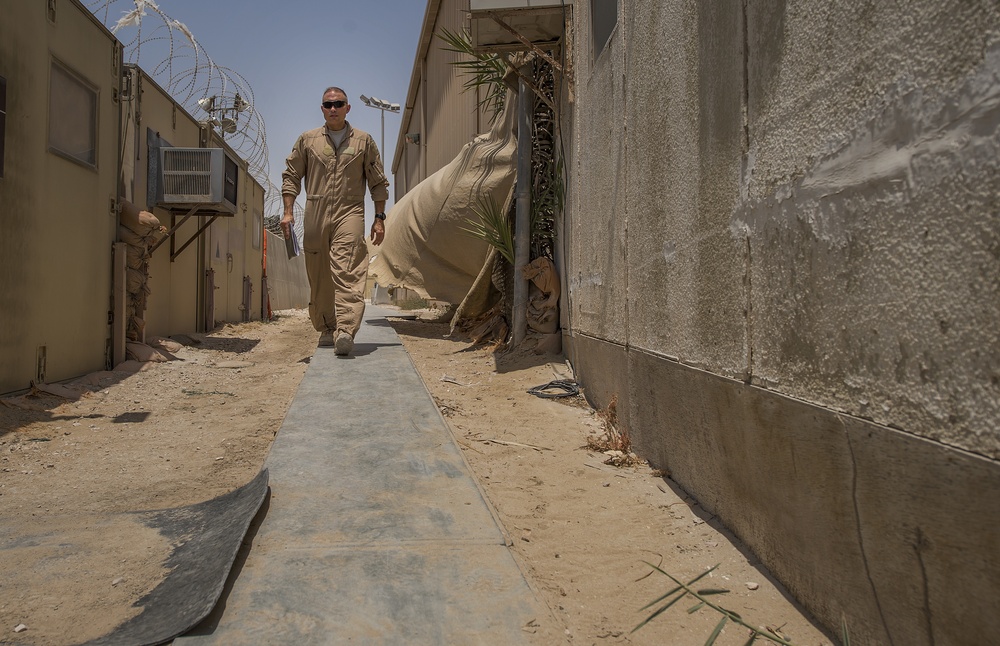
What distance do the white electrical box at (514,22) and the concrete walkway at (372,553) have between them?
3.12 metres

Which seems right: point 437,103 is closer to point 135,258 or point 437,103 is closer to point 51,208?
point 135,258

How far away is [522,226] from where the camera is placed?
17.9 ft

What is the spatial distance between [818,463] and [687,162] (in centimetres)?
119

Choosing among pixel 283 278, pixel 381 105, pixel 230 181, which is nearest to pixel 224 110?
pixel 230 181

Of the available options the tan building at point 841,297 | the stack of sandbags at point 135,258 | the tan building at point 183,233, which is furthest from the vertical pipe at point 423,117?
the tan building at point 841,297

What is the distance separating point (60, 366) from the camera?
4.50m

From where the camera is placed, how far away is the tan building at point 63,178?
3889 millimetres

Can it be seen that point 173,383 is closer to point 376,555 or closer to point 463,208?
point 463,208

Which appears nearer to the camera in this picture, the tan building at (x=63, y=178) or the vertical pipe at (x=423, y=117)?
the tan building at (x=63, y=178)

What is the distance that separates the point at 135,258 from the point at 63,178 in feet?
4.10

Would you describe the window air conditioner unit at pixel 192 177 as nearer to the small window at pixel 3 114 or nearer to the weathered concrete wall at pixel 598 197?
the small window at pixel 3 114

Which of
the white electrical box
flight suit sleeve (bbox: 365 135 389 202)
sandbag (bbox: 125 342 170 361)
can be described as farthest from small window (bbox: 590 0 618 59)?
sandbag (bbox: 125 342 170 361)

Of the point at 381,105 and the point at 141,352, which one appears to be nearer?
the point at 141,352

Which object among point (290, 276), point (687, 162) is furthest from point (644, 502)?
point (290, 276)
